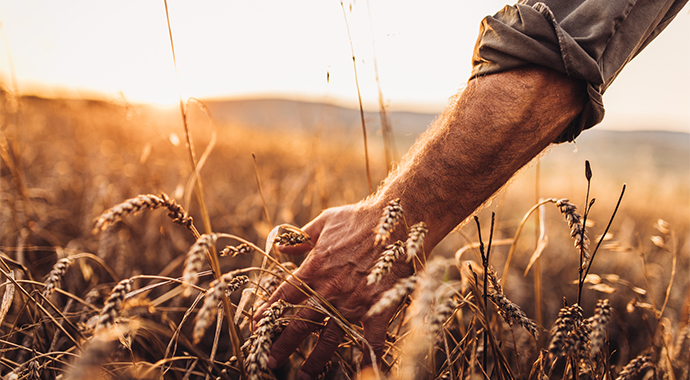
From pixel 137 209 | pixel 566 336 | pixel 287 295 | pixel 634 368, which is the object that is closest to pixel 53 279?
pixel 137 209

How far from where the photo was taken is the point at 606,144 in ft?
90.0

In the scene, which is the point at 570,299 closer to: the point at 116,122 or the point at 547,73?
the point at 547,73

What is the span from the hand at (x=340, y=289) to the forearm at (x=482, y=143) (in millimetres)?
133

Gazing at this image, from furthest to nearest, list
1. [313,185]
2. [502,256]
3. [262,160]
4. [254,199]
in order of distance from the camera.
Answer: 1. [262,160]
2. [502,256]
3. [254,199]
4. [313,185]

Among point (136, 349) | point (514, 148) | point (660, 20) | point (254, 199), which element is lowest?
point (136, 349)

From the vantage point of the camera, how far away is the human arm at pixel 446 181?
1.03m

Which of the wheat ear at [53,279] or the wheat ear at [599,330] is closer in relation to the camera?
the wheat ear at [599,330]

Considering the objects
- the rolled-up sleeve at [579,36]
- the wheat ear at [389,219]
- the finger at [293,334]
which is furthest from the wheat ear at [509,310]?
the rolled-up sleeve at [579,36]

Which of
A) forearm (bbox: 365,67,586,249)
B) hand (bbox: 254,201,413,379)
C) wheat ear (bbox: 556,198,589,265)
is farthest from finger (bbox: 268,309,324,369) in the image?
wheat ear (bbox: 556,198,589,265)

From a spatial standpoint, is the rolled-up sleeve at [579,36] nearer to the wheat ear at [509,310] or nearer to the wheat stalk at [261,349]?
the wheat ear at [509,310]

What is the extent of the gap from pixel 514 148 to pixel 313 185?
4.93 feet

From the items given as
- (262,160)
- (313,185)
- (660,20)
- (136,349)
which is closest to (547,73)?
(660,20)

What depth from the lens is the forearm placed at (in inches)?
40.6

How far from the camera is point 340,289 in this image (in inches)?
42.9
